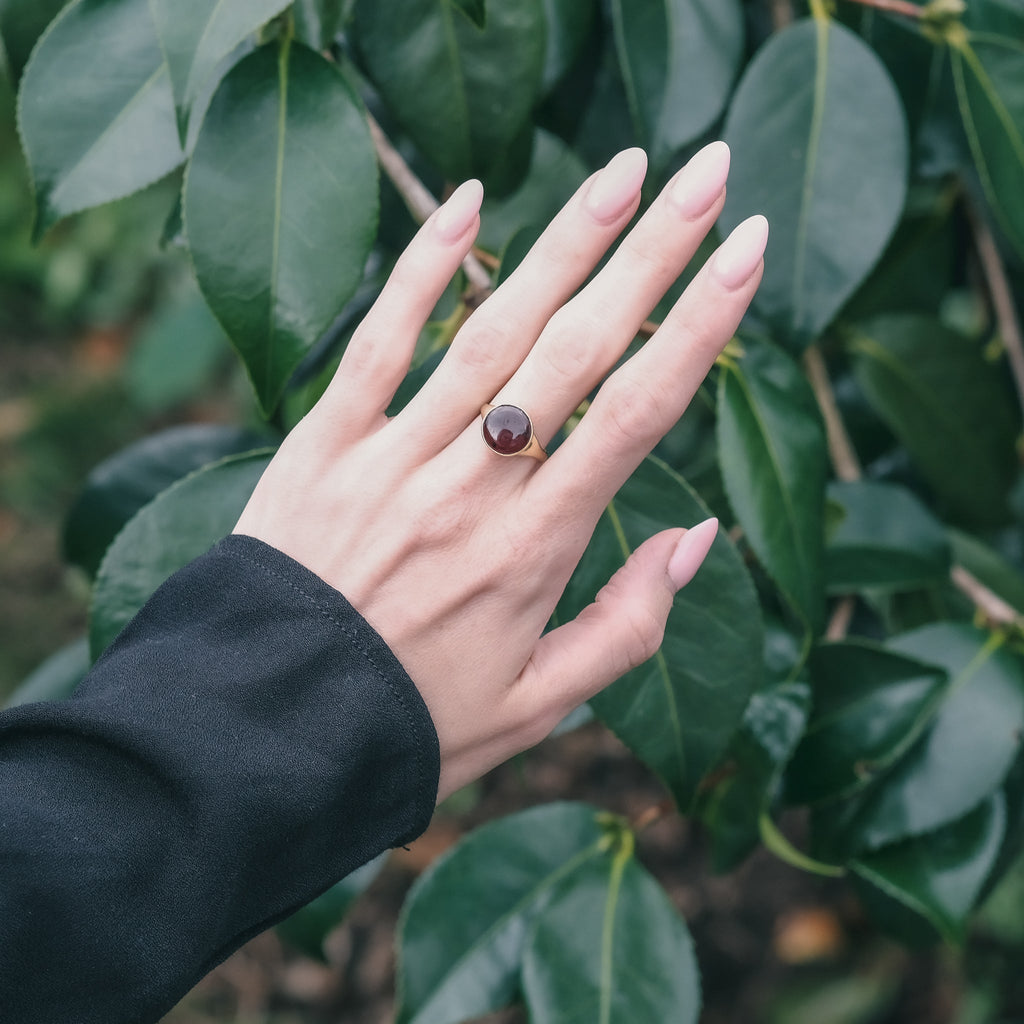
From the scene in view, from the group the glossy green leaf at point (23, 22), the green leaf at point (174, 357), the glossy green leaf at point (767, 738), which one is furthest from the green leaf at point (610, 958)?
the green leaf at point (174, 357)

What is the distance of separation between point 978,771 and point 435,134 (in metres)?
0.59

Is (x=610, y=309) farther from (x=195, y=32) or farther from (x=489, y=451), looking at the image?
(x=195, y=32)

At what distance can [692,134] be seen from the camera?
2.52 feet

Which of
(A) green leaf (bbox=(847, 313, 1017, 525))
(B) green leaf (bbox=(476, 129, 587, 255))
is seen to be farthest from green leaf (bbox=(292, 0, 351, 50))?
(A) green leaf (bbox=(847, 313, 1017, 525))

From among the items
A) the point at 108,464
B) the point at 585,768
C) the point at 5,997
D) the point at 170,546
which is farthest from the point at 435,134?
the point at 585,768

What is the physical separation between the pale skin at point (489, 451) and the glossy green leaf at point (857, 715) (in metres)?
0.28

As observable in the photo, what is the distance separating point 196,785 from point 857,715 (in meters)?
0.50

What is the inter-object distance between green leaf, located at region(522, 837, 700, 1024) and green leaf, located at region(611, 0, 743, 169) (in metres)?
0.57

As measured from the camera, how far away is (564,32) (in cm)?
75

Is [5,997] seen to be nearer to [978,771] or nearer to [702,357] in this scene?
[702,357]

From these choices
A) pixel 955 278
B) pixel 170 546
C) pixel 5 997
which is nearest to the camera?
pixel 5 997

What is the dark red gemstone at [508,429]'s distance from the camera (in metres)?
0.55

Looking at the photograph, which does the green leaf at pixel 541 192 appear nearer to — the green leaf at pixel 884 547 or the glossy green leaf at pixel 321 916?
the green leaf at pixel 884 547

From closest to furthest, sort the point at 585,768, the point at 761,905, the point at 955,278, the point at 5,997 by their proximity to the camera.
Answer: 1. the point at 5,997
2. the point at 955,278
3. the point at 761,905
4. the point at 585,768
